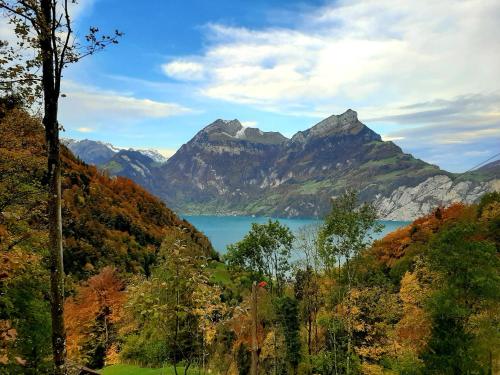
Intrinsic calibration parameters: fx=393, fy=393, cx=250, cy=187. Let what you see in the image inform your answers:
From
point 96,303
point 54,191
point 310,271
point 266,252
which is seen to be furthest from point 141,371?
point 266,252

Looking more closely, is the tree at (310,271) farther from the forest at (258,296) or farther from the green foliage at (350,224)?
the green foliage at (350,224)

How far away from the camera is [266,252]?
192 feet

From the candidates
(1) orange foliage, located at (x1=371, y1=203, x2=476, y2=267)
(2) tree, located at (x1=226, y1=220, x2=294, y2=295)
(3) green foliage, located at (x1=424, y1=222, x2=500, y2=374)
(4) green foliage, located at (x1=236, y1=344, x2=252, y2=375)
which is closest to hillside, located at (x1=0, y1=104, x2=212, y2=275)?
(2) tree, located at (x1=226, y1=220, x2=294, y2=295)

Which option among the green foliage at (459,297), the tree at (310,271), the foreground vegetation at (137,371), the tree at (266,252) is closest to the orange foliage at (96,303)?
the foreground vegetation at (137,371)

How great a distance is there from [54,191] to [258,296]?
4567 cm

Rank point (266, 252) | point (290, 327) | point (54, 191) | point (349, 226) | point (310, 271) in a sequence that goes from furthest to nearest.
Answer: point (266, 252)
point (290, 327)
point (310, 271)
point (349, 226)
point (54, 191)

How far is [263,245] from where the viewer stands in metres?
57.6

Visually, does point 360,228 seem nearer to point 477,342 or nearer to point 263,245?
point 477,342

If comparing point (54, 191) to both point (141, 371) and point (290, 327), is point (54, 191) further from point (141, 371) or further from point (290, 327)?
point (290, 327)

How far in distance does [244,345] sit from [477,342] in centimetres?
3108

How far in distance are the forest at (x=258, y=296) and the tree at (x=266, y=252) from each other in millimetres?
202

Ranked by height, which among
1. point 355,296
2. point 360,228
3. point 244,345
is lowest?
point 244,345

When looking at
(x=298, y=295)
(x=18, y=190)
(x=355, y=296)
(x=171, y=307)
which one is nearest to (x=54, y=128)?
(x=171, y=307)

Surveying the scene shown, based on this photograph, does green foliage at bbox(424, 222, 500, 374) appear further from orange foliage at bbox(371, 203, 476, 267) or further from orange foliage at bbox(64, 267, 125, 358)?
orange foliage at bbox(371, 203, 476, 267)
